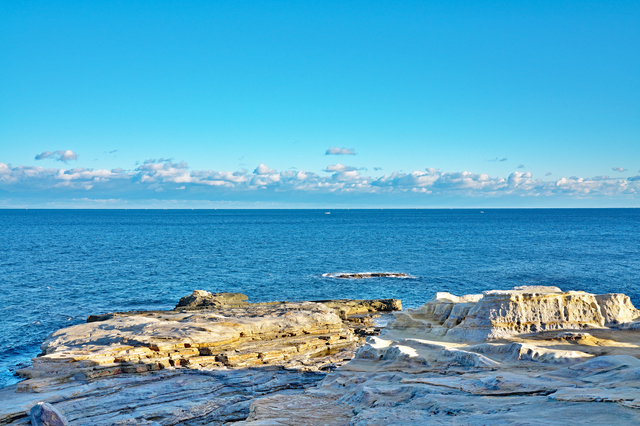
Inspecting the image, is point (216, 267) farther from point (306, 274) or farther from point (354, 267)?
point (354, 267)

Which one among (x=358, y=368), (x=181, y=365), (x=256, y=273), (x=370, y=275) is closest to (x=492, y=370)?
(x=358, y=368)

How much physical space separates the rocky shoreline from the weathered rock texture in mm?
68

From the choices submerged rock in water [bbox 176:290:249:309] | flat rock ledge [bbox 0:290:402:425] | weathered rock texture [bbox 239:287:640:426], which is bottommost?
submerged rock in water [bbox 176:290:249:309]

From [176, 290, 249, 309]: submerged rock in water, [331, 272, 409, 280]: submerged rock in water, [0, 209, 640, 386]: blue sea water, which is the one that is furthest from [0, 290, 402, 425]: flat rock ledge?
[331, 272, 409, 280]: submerged rock in water

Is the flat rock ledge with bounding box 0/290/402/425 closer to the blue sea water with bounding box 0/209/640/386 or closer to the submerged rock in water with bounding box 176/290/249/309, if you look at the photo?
the blue sea water with bounding box 0/209/640/386

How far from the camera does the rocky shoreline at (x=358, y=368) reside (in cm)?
1383

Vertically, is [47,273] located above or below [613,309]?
below

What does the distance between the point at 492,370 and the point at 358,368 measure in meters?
6.29

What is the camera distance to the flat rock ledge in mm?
20094

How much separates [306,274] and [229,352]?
42.5m

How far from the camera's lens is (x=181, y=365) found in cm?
2731

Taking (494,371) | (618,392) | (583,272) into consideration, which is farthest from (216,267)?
(618,392)

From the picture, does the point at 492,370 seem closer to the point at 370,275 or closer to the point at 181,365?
the point at 181,365

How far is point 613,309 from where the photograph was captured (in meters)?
25.0
